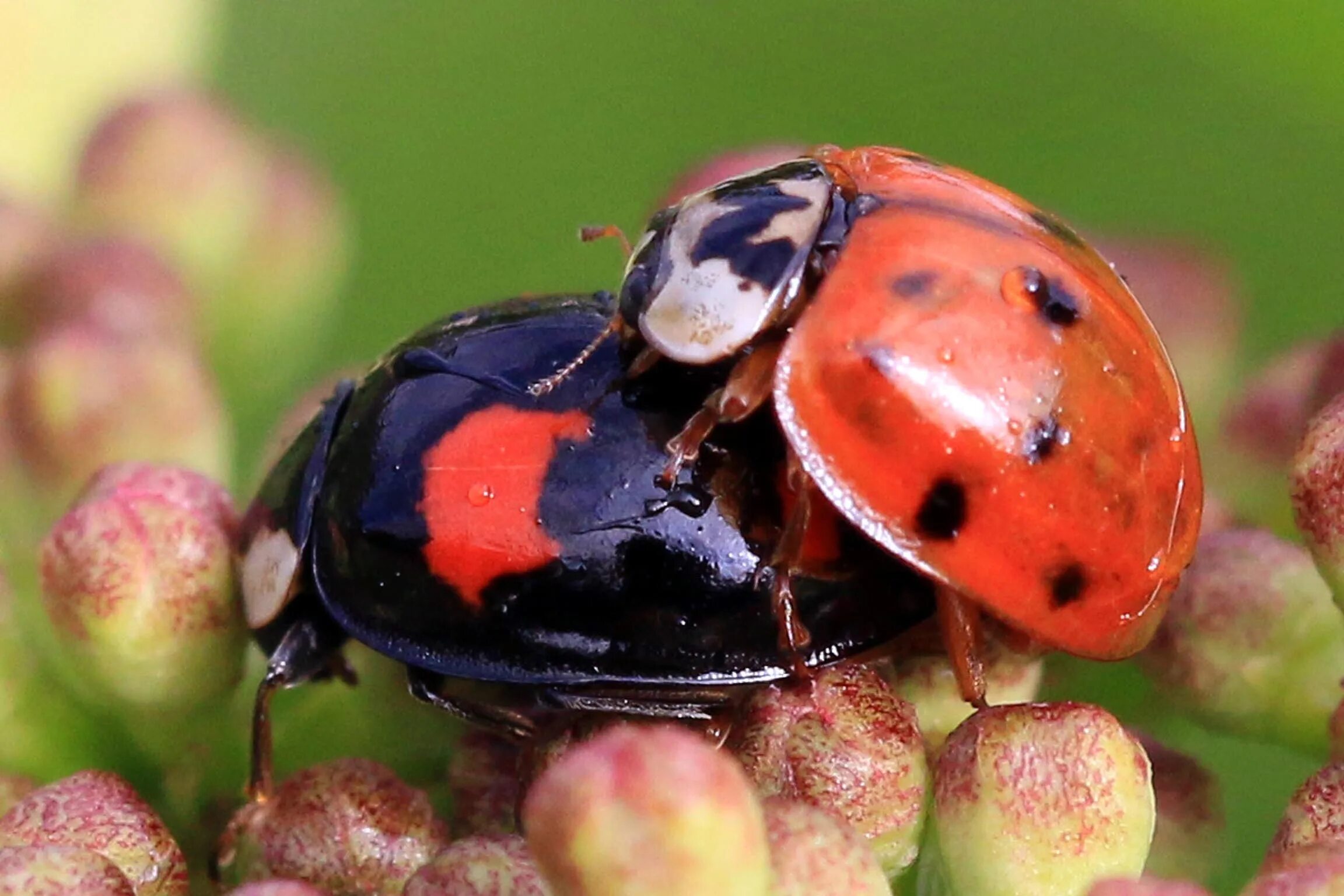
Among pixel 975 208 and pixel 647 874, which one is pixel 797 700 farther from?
pixel 975 208

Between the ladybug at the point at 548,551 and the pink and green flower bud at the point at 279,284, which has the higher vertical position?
the ladybug at the point at 548,551

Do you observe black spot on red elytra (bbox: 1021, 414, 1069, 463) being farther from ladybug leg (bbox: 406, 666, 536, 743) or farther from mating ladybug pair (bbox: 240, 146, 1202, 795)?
ladybug leg (bbox: 406, 666, 536, 743)

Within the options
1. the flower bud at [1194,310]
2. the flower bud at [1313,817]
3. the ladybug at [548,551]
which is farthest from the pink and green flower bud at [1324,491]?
the flower bud at [1194,310]

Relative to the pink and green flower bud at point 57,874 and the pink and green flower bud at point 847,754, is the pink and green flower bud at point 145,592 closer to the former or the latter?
the pink and green flower bud at point 57,874

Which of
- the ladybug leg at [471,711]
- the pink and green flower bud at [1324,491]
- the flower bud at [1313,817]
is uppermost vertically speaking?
the pink and green flower bud at [1324,491]

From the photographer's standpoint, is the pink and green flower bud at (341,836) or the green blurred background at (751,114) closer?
the pink and green flower bud at (341,836)

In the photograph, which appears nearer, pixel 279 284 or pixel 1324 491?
pixel 1324 491

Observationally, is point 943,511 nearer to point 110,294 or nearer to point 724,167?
point 724,167

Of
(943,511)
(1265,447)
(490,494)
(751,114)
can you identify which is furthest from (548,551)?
(751,114)
